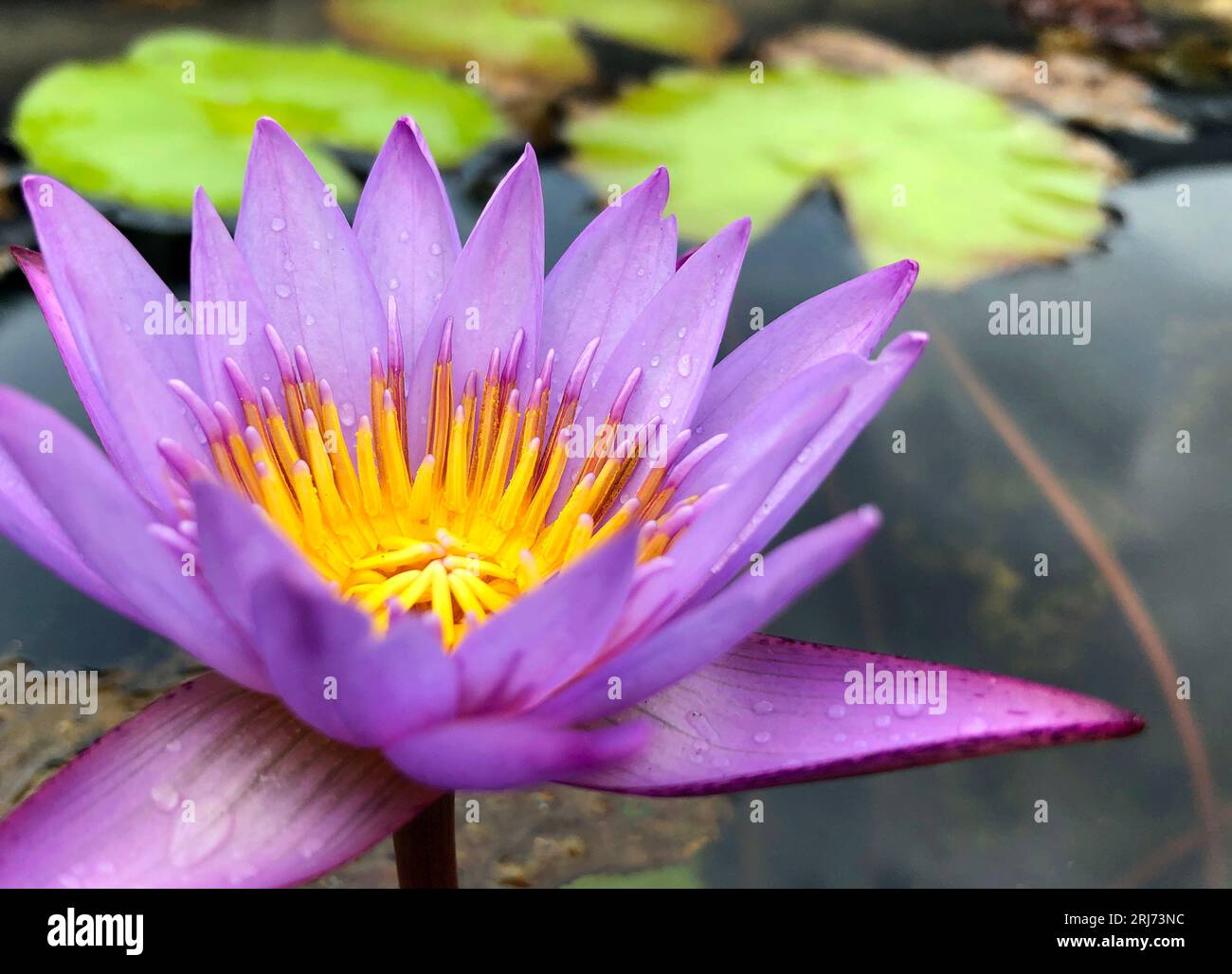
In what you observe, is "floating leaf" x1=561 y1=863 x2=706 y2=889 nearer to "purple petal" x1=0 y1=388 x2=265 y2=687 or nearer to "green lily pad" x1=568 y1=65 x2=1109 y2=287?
"purple petal" x1=0 y1=388 x2=265 y2=687

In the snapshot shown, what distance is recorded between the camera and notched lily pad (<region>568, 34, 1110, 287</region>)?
→ 176cm

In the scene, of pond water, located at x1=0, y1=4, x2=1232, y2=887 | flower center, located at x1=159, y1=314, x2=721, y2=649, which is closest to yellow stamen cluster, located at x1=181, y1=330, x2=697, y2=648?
flower center, located at x1=159, y1=314, x2=721, y2=649

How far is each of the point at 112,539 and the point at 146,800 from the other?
7.1 inches

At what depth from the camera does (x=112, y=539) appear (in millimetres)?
643

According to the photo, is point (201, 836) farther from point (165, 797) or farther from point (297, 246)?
point (297, 246)

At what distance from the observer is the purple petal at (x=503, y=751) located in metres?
0.63

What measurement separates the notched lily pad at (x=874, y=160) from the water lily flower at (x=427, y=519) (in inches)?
33.4

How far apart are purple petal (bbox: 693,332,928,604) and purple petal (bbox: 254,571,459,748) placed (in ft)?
0.73

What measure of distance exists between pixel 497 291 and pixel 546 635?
417mm

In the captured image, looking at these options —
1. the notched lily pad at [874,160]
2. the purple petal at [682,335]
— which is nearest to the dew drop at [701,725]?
the purple petal at [682,335]

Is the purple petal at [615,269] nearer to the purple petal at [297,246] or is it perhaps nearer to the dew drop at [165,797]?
the purple petal at [297,246]

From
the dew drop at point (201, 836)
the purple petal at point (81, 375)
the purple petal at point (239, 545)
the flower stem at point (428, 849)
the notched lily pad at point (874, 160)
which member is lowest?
the flower stem at point (428, 849)
